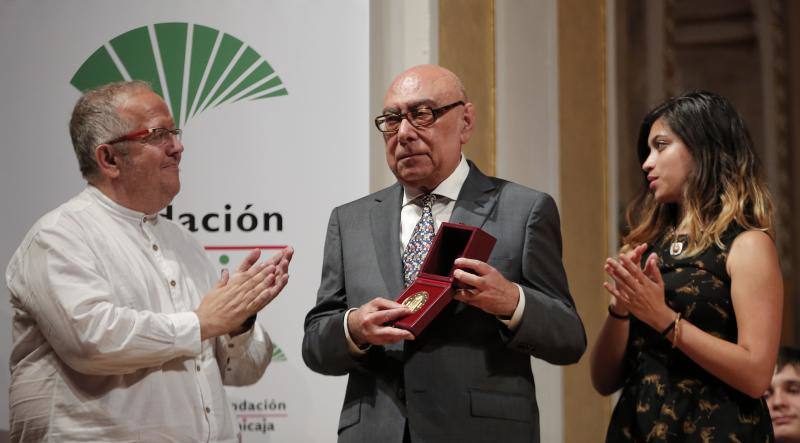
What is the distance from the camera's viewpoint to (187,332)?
2.79 metres

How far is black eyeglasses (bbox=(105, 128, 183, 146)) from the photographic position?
2998mm

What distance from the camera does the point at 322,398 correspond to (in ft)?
12.1

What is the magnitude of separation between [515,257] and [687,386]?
0.64 metres

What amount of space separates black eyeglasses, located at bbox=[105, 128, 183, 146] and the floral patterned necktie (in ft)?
2.96

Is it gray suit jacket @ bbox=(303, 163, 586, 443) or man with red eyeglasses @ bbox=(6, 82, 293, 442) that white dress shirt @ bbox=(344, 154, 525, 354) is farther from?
man with red eyeglasses @ bbox=(6, 82, 293, 442)

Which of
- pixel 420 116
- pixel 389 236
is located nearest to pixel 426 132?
pixel 420 116

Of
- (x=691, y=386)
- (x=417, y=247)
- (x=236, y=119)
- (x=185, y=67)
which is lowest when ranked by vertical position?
(x=691, y=386)

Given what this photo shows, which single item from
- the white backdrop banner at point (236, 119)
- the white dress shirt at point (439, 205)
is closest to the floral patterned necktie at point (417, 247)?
the white dress shirt at point (439, 205)

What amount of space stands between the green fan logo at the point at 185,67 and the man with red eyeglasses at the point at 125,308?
0.71 metres

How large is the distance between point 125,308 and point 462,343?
0.98 meters

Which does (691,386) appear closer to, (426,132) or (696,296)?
(696,296)

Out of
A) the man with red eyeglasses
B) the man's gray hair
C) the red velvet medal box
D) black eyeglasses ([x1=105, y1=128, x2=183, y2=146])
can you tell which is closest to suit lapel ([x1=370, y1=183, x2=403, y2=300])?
the red velvet medal box

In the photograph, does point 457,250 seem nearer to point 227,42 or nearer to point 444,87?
point 444,87

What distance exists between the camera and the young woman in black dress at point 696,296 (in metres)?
2.68
